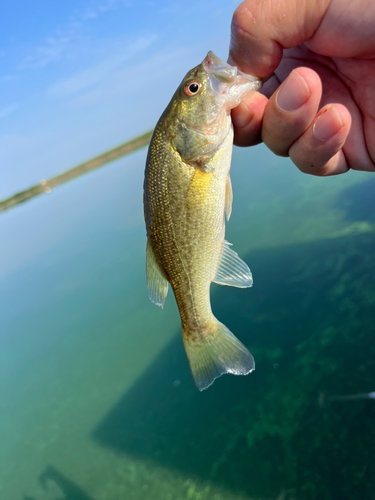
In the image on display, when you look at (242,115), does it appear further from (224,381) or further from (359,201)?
(359,201)

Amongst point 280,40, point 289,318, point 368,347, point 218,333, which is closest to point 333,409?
point 368,347

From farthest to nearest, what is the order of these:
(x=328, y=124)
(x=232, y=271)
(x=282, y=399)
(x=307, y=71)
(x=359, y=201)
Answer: (x=359, y=201) < (x=282, y=399) < (x=232, y=271) < (x=328, y=124) < (x=307, y=71)

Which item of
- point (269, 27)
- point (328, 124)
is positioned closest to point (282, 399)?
point (328, 124)

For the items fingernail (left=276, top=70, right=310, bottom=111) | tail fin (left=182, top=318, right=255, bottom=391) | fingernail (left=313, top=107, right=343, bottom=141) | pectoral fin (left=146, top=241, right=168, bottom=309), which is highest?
fingernail (left=276, top=70, right=310, bottom=111)

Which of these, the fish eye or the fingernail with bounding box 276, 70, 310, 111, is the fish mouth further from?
the fingernail with bounding box 276, 70, 310, 111

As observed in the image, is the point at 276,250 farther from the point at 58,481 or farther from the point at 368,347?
the point at 58,481

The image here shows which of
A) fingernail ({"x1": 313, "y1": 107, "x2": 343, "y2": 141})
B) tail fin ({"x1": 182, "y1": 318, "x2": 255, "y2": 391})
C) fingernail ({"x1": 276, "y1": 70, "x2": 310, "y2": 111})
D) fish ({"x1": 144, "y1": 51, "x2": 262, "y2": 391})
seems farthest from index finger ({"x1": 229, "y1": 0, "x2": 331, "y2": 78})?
tail fin ({"x1": 182, "y1": 318, "x2": 255, "y2": 391})

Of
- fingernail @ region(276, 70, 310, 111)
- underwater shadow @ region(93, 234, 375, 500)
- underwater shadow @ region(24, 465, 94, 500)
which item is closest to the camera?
fingernail @ region(276, 70, 310, 111)
